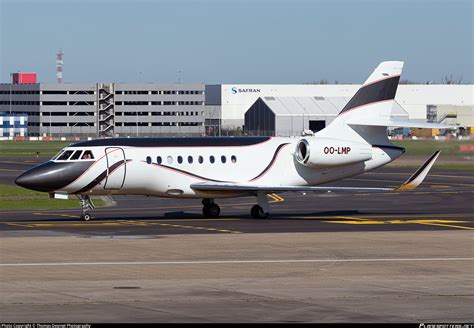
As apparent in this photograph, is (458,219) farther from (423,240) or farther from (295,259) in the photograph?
(295,259)

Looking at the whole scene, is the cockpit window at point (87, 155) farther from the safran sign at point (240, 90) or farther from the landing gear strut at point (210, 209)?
the safran sign at point (240, 90)

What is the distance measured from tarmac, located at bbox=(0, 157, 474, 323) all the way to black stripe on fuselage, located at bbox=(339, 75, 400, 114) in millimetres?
5040

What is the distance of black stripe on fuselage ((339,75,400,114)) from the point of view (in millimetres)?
46594

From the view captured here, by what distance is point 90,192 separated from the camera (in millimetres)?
42312

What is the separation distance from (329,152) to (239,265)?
17.2 m

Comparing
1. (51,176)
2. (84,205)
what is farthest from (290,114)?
(51,176)

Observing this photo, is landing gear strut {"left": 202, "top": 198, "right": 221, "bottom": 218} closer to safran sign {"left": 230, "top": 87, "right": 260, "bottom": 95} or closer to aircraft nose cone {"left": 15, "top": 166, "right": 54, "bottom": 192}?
aircraft nose cone {"left": 15, "top": 166, "right": 54, "bottom": 192}

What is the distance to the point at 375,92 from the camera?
4666cm

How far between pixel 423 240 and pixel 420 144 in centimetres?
6783

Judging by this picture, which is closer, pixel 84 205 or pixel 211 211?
pixel 84 205

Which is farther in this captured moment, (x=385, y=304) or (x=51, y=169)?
(x=51, y=169)

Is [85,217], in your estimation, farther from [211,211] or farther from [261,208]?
[261,208]

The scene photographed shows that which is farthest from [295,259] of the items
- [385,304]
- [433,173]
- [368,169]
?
[433,173]

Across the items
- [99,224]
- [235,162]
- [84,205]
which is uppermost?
[235,162]
